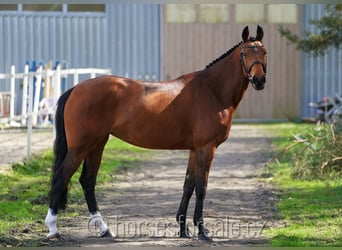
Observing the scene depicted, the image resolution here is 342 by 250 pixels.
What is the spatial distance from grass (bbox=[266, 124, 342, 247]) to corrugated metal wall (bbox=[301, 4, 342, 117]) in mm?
14371

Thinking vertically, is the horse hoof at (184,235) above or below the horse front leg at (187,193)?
below

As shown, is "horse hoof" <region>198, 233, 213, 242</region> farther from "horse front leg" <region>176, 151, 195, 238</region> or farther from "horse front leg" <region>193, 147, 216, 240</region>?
"horse front leg" <region>176, 151, 195, 238</region>

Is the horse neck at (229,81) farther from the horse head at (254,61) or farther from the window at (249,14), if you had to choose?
the window at (249,14)

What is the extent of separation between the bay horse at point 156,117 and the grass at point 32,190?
2.77ft

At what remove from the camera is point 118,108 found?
9828 mm

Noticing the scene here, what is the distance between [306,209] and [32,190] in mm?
3932

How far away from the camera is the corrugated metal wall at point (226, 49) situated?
30938 millimetres

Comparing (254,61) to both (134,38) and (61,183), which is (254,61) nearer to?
(61,183)

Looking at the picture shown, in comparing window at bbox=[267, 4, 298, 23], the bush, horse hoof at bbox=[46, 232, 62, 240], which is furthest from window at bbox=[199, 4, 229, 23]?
horse hoof at bbox=[46, 232, 62, 240]

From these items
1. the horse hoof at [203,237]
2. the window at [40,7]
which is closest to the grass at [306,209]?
the horse hoof at [203,237]

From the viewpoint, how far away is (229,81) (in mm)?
10055

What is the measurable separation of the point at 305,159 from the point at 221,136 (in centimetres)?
545

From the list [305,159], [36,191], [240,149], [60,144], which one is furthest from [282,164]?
[60,144]

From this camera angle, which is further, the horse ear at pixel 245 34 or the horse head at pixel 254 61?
the horse ear at pixel 245 34
